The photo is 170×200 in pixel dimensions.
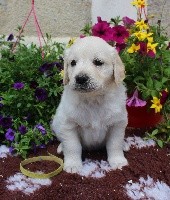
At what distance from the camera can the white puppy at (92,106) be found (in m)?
2.92

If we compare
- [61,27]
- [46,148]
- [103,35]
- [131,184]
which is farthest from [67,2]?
[131,184]

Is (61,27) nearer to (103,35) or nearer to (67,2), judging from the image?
(67,2)

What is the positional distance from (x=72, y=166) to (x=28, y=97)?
2.77 feet

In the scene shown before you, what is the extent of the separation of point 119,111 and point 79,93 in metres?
0.33

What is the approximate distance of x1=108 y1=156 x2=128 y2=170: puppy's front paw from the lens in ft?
10.4

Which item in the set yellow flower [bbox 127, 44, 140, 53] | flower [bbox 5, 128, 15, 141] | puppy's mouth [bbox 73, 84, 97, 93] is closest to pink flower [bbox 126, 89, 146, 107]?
yellow flower [bbox 127, 44, 140, 53]

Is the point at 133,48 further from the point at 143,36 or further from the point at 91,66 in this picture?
the point at 91,66

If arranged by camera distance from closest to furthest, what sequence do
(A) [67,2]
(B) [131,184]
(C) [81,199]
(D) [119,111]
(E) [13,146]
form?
(C) [81,199], (B) [131,184], (D) [119,111], (E) [13,146], (A) [67,2]

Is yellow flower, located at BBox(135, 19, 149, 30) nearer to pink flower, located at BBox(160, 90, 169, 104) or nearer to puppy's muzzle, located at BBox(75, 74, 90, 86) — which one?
pink flower, located at BBox(160, 90, 169, 104)

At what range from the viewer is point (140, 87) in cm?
369

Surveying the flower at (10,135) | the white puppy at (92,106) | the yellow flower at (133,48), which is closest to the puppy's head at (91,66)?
the white puppy at (92,106)

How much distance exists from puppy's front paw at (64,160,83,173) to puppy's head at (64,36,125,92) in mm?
610

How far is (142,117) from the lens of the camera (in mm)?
3887

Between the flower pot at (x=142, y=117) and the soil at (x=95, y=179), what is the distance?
1.35 ft
